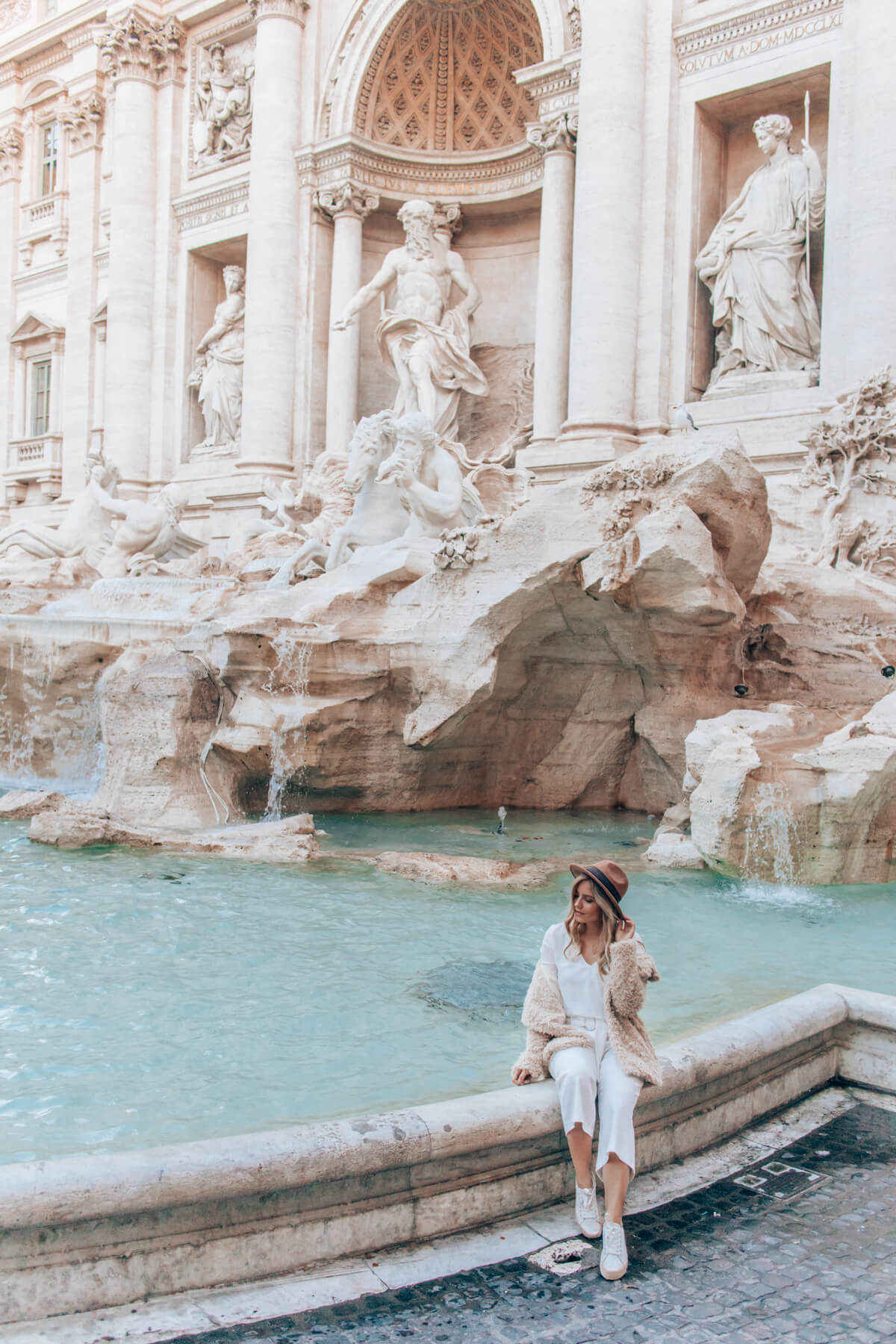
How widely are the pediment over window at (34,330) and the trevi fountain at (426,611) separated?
1.21 metres

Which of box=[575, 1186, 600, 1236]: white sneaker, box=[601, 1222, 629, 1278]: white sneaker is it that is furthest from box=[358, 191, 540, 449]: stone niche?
box=[601, 1222, 629, 1278]: white sneaker

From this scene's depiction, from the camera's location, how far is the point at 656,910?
572cm

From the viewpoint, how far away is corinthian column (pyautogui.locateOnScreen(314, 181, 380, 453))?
15148 millimetres

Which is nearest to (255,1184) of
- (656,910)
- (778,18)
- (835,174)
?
(656,910)

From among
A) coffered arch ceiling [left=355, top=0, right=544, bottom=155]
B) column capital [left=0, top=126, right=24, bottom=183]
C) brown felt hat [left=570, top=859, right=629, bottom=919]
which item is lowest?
brown felt hat [left=570, top=859, right=629, bottom=919]

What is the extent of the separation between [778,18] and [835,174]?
1.93 metres

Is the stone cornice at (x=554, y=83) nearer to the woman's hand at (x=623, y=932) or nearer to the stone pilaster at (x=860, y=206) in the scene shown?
the stone pilaster at (x=860, y=206)

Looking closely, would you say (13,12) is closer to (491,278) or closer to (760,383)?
(491,278)

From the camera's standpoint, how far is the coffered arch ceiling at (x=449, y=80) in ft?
49.3

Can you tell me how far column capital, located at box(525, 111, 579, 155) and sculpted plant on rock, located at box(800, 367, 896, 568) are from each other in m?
5.73

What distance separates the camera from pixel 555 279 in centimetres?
Answer: 1338

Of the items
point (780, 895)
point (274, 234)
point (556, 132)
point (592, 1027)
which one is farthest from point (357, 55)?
point (592, 1027)

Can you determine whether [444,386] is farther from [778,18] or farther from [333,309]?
[778,18]

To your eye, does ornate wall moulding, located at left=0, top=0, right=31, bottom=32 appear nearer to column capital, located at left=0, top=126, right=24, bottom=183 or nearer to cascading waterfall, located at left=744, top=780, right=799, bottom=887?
column capital, located at left=0, top=126, right=24, bottom=183
